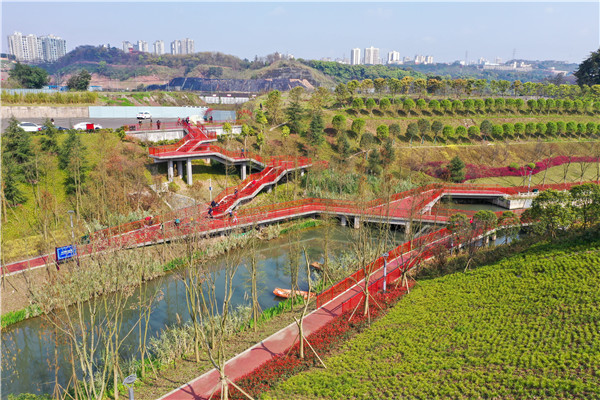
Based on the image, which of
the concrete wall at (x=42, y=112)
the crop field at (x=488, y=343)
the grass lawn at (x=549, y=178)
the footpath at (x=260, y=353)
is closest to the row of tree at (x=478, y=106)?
the grass lawn at (x=549, y=178)

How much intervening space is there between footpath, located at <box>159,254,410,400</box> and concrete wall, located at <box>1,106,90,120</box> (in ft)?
131

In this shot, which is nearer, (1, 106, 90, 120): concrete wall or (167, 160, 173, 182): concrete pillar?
(167, 160, 173, 182): concrete pillar

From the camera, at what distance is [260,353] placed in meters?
15.7

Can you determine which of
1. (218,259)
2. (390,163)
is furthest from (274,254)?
(390,163)

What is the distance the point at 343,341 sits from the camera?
53.8ft

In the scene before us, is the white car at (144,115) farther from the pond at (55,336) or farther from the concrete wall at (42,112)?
the pond at (55,336)

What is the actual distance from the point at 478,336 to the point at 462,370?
2.37m

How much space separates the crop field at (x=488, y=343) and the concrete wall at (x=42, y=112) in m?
43.0

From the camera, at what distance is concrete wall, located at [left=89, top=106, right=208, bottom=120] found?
159 feet

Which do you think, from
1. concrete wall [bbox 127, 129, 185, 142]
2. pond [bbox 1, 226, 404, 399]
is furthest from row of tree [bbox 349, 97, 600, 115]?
pond [bbox 1, 226, 404, 399]

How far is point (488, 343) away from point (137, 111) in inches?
1907

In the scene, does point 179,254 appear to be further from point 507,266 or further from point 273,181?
point 507,266

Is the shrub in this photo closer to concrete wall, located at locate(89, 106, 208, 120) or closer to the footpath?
concrete wall, located at locate(89, 106, 208, 120)

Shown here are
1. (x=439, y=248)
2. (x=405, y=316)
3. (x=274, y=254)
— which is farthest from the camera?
(x=274, y=254)
